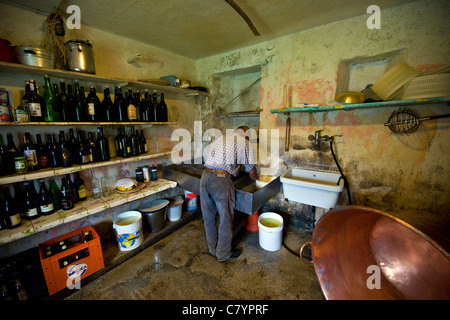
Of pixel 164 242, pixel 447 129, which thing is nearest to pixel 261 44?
pixel 447 129

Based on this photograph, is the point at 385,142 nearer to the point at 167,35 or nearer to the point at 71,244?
the point at 167,35

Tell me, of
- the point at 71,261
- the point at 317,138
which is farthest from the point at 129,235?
the point at 317,138

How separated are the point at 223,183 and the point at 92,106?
1.61 metres

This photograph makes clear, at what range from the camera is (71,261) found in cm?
167

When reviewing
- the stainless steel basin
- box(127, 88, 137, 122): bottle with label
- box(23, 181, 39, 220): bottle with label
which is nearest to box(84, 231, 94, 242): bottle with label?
box(23, 181, 39, 220): bottle with label

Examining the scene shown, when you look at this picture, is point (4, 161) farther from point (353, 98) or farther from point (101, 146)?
point (353, 98)

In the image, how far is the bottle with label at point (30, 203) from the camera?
154 centimetres

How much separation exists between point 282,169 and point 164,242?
1.93 metres

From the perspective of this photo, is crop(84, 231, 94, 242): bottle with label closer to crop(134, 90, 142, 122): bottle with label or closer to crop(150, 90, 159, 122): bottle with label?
crop(134, 90, 142, 122): bottle with label

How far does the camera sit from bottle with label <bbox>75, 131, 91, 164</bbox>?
71.5 inches

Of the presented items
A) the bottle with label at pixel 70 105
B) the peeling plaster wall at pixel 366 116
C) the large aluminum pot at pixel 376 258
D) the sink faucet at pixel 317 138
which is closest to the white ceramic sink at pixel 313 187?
the peeling plaster wall at pixel 366 116

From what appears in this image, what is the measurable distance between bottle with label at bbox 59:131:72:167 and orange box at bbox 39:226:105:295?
30.7 inches
